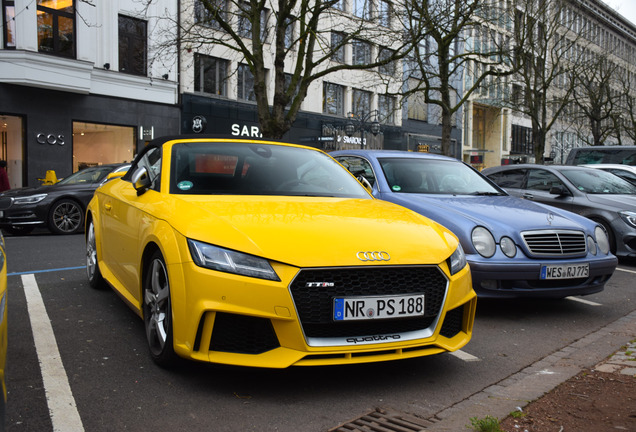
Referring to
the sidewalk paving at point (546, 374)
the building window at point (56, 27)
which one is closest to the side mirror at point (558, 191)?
the sidewalk paving at point (546, 374)

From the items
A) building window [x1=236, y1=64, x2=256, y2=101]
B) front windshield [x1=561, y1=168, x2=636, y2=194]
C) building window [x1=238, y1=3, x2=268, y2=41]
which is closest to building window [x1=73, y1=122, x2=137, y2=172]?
building window [x1=238, y1=3, x2=268, y2=41]

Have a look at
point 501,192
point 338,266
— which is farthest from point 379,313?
point 501,192

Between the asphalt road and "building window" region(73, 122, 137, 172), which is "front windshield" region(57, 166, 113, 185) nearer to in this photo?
the asphalt road

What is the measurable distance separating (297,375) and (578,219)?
3664 mm

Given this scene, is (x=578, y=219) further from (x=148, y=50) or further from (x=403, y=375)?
(x=148, y=50)

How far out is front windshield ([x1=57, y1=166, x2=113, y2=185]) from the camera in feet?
43.7

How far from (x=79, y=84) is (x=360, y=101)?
726 inches

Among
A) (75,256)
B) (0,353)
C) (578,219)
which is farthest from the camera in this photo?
(75,256)

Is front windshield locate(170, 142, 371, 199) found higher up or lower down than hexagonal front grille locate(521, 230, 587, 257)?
higher up

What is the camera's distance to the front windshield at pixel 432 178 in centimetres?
684

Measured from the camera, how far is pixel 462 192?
6863 millimetres

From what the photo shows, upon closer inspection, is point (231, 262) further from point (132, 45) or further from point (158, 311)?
point (132, 45)

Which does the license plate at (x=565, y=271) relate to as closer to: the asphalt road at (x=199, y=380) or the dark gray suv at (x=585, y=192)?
the asphalt road at (x=199, y=380)

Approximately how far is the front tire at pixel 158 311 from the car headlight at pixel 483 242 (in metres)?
2.80
